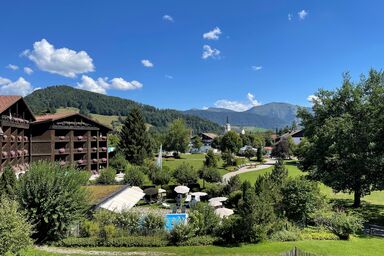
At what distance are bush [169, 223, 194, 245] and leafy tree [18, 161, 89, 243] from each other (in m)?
6.92

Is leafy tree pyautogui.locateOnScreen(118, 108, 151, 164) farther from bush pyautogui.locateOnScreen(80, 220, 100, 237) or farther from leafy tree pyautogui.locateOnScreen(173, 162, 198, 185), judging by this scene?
bush pyautogui.locateOnScreen(80, 220, 100, 237)

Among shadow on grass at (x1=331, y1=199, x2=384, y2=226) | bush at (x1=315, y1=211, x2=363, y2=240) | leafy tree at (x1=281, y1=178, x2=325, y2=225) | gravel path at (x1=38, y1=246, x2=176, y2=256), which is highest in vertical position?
leafy tree at (x1=281, y1=178, x2=325, y2=225)

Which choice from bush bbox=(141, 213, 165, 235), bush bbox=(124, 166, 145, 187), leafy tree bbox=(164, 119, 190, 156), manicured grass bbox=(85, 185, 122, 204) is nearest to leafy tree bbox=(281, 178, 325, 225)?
bush bbox=(141, 213, 165, 235)

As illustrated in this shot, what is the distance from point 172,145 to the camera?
110m

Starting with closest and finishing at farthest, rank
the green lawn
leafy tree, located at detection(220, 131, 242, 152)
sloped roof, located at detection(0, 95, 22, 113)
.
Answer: the green lawn < sloped roof, located at detection(0, 95, 22, 113) < leafy tree, located at detection(220, 131, 242, 152)

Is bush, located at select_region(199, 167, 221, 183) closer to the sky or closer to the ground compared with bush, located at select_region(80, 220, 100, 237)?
closer to the sky

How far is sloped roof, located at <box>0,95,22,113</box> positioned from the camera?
153ft

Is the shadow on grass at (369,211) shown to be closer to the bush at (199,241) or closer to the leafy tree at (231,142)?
the bush at (199,241)

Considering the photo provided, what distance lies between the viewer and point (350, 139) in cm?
3875

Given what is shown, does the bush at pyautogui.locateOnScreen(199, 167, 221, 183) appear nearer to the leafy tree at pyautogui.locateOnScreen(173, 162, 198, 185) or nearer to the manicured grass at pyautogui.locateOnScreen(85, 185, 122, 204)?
the leafy tree at pyautogui.locateOnScreen(173, 162, 198, 185)

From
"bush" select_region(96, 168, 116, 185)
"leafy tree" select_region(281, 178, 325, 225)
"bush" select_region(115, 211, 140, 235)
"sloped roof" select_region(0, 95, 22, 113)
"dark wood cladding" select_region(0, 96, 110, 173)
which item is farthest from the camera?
"bush" select_region(96, 168, 116, 185)

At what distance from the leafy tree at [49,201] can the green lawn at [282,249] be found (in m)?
2.91

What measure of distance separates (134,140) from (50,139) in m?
20.8

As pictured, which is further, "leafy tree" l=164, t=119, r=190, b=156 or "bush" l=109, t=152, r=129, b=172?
"leafy tree" l=164, t=119, r=190, b=156
